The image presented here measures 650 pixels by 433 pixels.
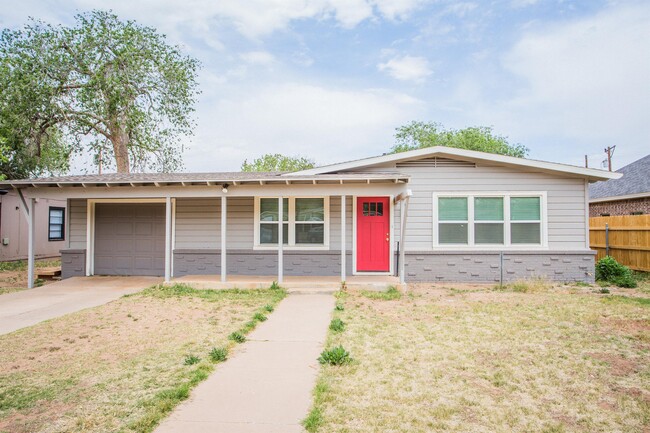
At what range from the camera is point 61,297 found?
8859 mm

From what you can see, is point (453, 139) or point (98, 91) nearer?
point (98, 91)

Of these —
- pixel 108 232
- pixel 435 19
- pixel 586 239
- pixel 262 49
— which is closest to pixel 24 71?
pixel 262 49

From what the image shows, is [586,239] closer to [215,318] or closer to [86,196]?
[215,318]

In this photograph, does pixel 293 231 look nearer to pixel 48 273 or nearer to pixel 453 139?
pixel 48 273

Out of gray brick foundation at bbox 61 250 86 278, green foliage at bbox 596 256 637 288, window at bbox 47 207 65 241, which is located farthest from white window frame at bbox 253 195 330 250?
window at bbox 47 207 65 241

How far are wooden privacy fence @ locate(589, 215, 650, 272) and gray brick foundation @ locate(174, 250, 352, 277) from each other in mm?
9141

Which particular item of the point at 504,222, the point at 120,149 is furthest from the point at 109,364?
the point at 120,149

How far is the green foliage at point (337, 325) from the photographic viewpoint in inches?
235

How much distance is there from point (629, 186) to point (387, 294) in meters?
14.2

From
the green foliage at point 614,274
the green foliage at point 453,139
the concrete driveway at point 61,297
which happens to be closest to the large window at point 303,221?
the concrete driveway at point 61,297

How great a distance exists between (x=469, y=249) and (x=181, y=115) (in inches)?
699

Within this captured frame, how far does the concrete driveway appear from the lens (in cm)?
705

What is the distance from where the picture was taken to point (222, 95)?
75.4ft

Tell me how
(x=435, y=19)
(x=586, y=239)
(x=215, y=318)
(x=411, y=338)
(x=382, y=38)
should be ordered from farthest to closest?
(x=382, y=38) → (x=435, y=19) → (x=586, y=239) → (x=215, y=318) → (x=411, y=338)
